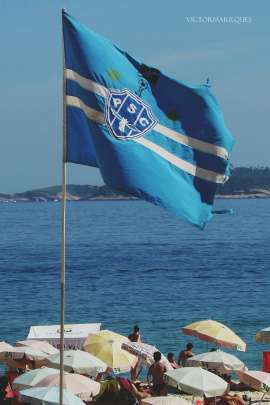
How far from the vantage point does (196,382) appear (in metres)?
22.6

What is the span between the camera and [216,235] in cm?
13962

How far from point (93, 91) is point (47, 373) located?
9.61 meters

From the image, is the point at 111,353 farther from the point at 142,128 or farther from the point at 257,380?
the point at 142,128

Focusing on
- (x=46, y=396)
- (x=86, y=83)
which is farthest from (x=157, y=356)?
(x=86, y=83)

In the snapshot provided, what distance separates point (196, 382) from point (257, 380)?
7.04 ft

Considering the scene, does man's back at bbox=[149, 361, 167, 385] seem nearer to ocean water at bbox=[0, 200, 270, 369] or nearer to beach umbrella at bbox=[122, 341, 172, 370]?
beach umbrella at bbox=[122, 341, 172, 370]

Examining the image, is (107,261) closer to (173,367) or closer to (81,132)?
(173,367)

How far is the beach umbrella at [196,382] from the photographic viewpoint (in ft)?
73.9

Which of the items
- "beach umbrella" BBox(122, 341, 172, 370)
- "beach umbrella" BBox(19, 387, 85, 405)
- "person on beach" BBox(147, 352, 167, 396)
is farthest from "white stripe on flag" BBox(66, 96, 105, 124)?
"beach umbrella" BBox(122, 341, 172, 370)

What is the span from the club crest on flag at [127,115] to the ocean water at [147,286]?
23.3 meters

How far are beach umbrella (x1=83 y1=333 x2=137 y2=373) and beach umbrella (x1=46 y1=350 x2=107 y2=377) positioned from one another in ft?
2.96

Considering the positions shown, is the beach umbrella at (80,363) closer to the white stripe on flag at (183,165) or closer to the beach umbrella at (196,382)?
the beach umbrella at (196,382)

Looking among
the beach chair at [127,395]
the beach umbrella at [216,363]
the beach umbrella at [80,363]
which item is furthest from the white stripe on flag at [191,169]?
the beach umbrella at [216,363]

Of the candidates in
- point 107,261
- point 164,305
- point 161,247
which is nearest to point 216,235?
point 161,247
